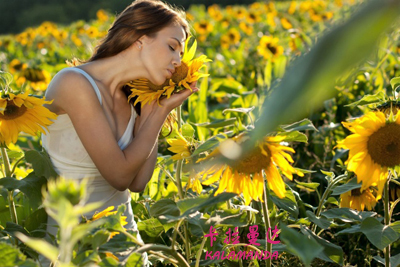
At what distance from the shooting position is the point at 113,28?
69.1 inches

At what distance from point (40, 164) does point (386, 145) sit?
0.77 m

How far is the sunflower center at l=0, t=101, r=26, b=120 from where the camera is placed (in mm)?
1251

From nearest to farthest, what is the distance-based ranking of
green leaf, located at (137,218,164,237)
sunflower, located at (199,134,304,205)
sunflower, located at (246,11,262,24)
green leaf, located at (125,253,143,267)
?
green leaf, located at (125,253,143,267)
sunflower, located at (199,134,304,205)
green leaf, located at (137,218,164,237)
sunflower, located at (246,11,262,24)

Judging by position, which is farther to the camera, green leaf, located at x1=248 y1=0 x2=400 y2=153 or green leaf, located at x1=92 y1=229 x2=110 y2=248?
green leaf, located at x1=92 y1=229 x2=110 y2=248

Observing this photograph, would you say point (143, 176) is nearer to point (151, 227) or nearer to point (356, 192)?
point (151, 227)

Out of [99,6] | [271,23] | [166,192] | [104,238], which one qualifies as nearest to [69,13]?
[99,6]

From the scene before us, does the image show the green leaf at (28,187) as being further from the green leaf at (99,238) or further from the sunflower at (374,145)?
the sunflower at (374,145)

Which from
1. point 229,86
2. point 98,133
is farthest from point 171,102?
point 229,86

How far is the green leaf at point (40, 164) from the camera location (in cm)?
119

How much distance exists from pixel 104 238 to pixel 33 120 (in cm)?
68

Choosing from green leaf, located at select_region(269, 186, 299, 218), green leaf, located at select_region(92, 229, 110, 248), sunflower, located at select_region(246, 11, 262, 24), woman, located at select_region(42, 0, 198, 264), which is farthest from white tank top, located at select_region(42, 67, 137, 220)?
sunflower, located at select_region(246, 11, 262, 24)

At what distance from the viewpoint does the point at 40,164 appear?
1.21m

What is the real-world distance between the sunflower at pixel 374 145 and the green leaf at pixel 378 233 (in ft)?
0.27

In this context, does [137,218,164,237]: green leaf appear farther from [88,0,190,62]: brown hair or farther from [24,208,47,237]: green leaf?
[88,0,190,62]: brown hair
